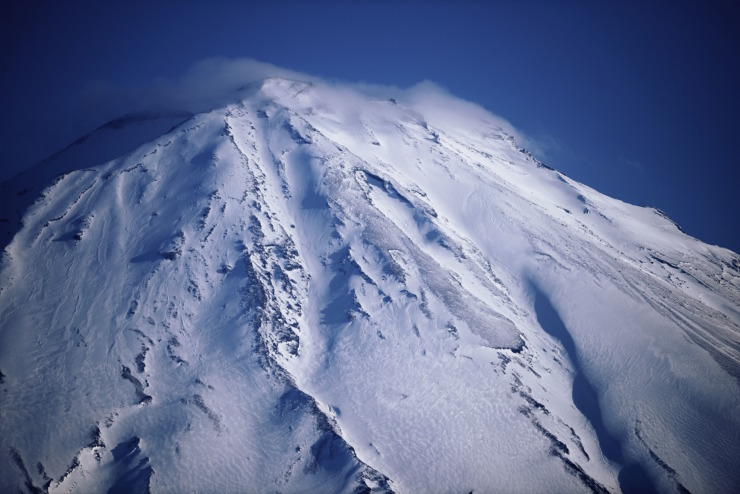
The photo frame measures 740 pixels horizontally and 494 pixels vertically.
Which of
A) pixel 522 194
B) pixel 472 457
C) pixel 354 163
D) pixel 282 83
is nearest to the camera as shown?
pixel 472 457

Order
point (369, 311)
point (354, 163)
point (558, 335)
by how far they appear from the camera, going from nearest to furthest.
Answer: point (369, 311)
point (558, 335)
point (354, 163)

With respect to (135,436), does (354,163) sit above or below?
above

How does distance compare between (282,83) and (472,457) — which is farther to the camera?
(282,83)

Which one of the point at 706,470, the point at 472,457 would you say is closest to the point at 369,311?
the point at 472,457

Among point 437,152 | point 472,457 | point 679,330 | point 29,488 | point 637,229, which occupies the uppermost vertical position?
point 437,152

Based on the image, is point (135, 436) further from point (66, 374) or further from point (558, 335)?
point (558, 335)

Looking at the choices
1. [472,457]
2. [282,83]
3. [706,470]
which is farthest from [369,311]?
[282,83]
